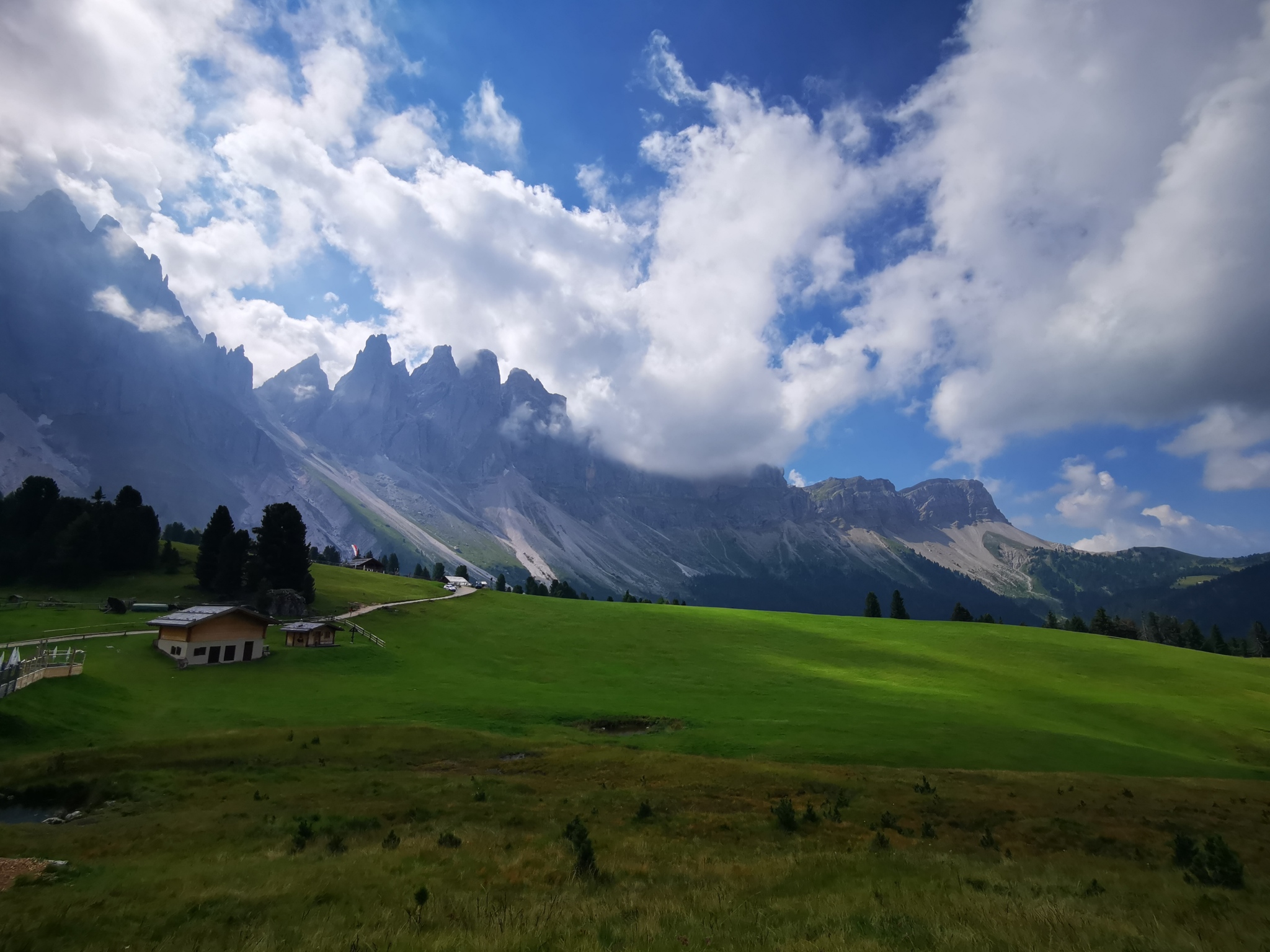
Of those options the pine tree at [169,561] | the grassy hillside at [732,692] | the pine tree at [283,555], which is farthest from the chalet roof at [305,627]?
the pine tree at [169,561]

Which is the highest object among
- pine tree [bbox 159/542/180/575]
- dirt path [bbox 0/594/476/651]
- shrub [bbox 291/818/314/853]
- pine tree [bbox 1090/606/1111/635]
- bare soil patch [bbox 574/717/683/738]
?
pine tree [bbox 159/542/180/575]

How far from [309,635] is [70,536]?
41234 mm

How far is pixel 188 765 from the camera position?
2888 centimetres

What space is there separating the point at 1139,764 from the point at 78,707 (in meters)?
64.1

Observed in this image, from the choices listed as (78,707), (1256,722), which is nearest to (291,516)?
(78,707)

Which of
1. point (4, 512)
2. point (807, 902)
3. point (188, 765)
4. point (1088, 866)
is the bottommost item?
point (188, 765)

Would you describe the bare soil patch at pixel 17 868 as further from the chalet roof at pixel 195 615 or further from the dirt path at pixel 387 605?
the dirt path at pixel 387 605

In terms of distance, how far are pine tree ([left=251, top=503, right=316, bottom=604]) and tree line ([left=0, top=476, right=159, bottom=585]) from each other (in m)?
17.1

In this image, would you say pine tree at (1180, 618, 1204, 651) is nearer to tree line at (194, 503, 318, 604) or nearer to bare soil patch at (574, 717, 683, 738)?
bare soil patch at (574, 717, 683, 738)

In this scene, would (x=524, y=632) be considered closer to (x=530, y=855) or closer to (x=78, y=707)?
(x=78, y=707)

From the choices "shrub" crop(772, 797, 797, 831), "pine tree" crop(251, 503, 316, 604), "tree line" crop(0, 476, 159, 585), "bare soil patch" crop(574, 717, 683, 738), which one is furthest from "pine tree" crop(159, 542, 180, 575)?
"shrub" crop(772, 797, 797, 831)

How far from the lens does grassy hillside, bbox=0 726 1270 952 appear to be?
34.1 ft

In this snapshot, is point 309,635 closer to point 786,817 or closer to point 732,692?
point 732,692

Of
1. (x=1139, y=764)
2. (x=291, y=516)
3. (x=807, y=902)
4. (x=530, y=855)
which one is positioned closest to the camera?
(x=807, y=902)
